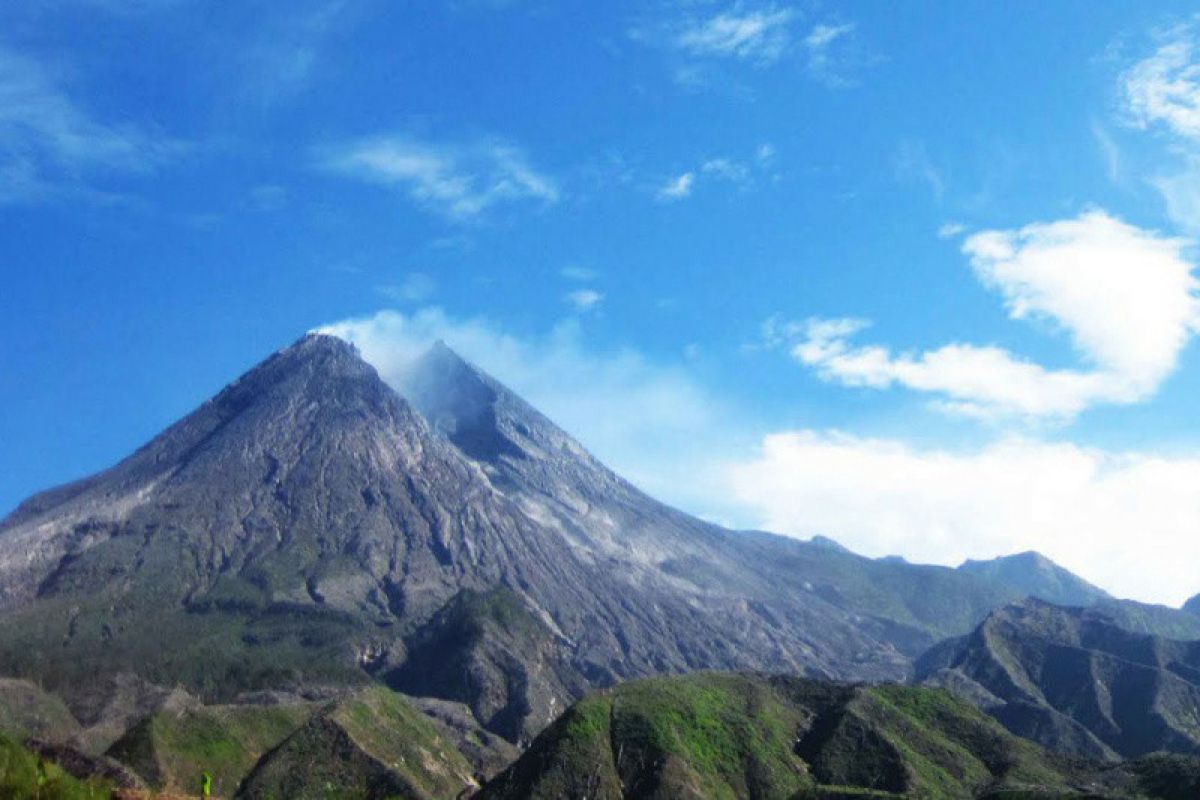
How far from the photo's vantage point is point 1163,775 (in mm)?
93812

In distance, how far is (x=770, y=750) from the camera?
350 feet

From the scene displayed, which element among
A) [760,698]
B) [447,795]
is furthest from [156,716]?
[760,698]

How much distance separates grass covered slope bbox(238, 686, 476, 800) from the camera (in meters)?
105

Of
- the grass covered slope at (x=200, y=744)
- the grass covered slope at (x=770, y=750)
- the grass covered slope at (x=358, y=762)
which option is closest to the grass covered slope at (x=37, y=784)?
the grass covered slope at (x=770, y=750)

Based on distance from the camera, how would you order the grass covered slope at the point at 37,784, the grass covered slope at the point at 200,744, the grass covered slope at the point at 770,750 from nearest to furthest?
1. the grass covered slope at the point at 37,784
2. the grass covered slope at the point at 770,750
3. the grass covered slope at the point at 200,744

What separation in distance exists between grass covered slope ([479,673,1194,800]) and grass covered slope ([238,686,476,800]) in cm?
1644

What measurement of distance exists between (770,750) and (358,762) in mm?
40260

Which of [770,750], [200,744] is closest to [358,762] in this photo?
[200,744]

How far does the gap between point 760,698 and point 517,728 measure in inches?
3392

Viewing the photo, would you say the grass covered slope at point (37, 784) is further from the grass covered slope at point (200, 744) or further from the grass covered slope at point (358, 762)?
the grass covered slope at point (358, 762)

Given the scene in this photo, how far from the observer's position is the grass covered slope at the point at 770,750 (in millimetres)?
95750

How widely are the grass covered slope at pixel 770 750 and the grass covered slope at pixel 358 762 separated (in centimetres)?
1644

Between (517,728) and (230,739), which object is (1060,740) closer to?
(517,728)

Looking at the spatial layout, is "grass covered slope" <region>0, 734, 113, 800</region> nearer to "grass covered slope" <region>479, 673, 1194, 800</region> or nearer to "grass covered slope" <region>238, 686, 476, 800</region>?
"grass covered slope" <region>479, 673, 1194, 800</region>
